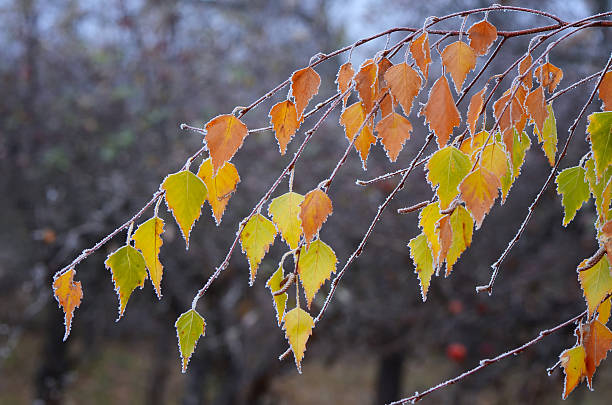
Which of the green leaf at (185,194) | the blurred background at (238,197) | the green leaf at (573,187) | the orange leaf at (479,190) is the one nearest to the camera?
the orange leaf at (479,190)

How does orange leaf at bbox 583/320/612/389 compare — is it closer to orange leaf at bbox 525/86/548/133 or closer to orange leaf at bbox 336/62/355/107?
orange leaf at bbox 525/86/548/133

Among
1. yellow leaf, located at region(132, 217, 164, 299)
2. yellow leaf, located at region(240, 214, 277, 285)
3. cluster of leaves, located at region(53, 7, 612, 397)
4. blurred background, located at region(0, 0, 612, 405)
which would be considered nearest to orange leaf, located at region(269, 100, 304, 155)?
cluster of leaves, located at region(53, 7, 612, 397)

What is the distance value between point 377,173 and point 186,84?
1622 millimetres

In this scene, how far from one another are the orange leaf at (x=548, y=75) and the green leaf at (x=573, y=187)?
136 millimetres

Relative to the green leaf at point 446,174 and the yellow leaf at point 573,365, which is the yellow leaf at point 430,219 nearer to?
the green leaf at point 446,174

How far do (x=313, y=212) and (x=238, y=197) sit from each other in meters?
3.86

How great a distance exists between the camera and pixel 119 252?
2.73 ft

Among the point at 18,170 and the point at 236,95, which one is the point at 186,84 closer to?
the point at 236,95

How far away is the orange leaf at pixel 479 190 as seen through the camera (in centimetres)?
68

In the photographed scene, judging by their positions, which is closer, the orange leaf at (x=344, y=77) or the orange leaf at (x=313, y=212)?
the orange leaf at (x=313, y=212)

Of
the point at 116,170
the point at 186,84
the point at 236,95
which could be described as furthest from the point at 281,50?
the point at 116,170

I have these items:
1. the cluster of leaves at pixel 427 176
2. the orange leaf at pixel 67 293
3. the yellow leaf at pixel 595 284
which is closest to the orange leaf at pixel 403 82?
the cluster of leaves at pixel 427 176

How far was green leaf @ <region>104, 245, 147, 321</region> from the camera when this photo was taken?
0.83 m

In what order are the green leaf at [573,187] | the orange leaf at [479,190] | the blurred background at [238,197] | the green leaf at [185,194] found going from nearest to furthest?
the orange leaf at [479,190], the green leaf at [185,194], the green leaf at [573,187], the blurred background at [238,197]
